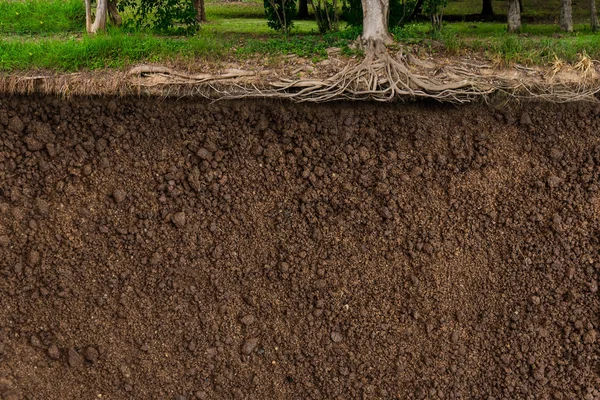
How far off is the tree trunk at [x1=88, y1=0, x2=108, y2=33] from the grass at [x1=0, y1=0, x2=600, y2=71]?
148 mm

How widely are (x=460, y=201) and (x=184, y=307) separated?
2.44 meters

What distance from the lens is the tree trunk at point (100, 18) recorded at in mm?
5887

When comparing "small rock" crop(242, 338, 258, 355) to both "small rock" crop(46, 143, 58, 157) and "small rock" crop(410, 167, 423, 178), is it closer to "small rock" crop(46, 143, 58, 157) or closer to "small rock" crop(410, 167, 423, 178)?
"small rock" crop(410, 167, 423, 178)

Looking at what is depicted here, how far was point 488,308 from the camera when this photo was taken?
17.5 feet

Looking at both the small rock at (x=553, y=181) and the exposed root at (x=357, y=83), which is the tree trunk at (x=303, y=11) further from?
the small rock at (x=553, y=181)

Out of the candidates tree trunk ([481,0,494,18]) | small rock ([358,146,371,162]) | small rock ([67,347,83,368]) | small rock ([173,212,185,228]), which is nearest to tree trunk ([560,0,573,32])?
tree trunk ([481,0,494,18])

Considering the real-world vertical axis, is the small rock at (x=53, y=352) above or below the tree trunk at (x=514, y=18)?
below

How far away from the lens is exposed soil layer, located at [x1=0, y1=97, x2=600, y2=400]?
5008 millimetres

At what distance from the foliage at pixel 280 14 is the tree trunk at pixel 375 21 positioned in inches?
38.2

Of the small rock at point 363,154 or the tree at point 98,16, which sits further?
the tree at point 98,16

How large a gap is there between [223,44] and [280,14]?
1027mm

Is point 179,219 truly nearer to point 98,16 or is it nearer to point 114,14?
point 98,16

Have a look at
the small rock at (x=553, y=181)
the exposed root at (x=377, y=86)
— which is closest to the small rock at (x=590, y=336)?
the small rock at (x=553, y=181)

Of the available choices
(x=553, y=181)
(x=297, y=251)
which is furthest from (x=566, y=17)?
(x=297, y=251)
